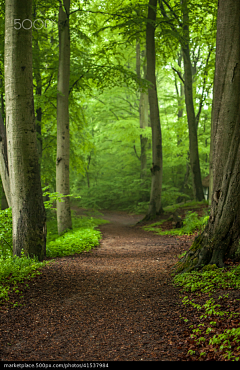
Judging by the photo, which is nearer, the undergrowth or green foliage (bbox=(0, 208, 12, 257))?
the undergrowth

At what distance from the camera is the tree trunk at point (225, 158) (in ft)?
14.2

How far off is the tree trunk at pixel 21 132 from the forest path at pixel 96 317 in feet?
3.17

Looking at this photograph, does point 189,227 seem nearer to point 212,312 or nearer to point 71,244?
point 71,244

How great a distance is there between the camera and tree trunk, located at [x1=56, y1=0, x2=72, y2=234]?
370 inches

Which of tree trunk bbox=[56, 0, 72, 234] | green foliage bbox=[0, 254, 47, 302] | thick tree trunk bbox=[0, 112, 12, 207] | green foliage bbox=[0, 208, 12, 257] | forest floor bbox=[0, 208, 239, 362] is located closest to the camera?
forest floor bbox=[0, 208, 239, 362]

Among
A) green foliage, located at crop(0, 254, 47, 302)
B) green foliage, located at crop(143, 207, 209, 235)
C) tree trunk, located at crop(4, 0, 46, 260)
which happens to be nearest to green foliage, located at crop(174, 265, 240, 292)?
green foliage, located at crop(0, 254, 47, 302)

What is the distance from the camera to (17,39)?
526 centimetres

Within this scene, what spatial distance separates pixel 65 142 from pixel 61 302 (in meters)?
6.43

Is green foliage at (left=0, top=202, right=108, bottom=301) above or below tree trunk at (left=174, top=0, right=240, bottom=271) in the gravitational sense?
below

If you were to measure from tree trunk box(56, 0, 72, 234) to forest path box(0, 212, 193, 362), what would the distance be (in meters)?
3.86

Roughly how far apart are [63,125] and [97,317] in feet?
23.8

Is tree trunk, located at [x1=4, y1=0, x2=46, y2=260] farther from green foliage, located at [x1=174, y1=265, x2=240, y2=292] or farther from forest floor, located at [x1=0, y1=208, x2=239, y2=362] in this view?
green foliage, located at [x1=174, y1=265, x2=240, y2=292]

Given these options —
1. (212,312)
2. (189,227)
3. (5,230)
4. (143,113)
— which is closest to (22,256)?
(5,230)

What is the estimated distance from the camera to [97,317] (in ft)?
11.6
